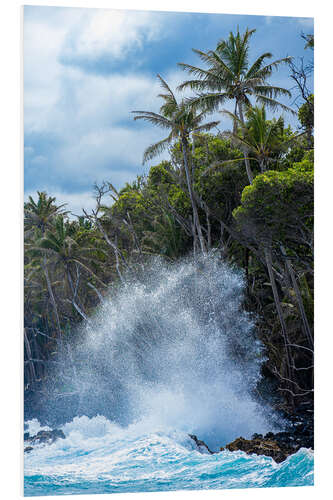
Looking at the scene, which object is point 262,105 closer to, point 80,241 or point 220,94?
point 220,94

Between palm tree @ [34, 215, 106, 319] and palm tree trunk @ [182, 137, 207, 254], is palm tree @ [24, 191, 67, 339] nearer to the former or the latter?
palm tree @ [34, 215, 106, 319]

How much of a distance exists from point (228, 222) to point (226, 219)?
0.09m

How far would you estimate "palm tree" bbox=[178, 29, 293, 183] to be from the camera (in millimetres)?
5660

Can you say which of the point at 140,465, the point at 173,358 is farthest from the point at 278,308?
the point at 140,465

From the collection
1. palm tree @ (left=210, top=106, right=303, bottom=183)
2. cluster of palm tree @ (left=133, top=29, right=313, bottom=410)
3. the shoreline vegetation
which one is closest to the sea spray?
the shoreline vegetation

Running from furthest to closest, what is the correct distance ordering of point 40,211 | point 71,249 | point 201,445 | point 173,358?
point 71,249 < point 173,358 < point 40,211 < point 201,445

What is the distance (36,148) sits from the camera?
16.5ft

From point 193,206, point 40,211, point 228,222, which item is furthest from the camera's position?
point 193,206

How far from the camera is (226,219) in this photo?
7387 mm

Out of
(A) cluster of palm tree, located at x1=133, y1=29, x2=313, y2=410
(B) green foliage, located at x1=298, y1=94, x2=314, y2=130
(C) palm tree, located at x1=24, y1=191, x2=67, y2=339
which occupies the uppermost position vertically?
(A) cluster of palm tree, located at x1=133, y1=29, x2=313, y2=410

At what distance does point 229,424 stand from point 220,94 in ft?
13.8

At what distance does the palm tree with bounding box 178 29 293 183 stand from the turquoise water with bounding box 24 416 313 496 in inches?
152

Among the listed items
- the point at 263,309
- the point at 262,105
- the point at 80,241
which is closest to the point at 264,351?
the point at 263,309

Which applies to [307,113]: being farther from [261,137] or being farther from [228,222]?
[228,222]
